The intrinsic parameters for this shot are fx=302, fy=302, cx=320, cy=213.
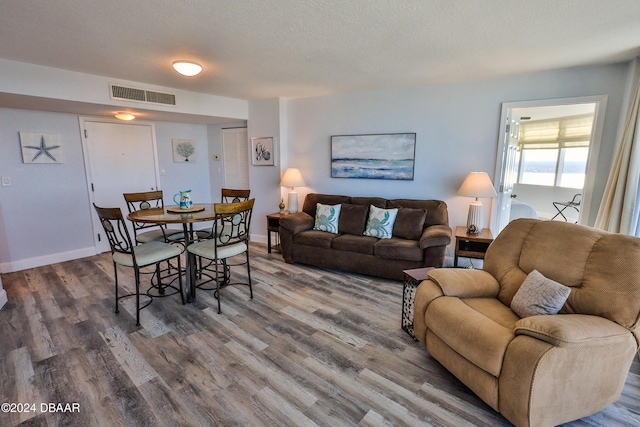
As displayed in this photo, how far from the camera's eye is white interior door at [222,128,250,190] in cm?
531

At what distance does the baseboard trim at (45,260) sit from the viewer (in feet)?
12.5

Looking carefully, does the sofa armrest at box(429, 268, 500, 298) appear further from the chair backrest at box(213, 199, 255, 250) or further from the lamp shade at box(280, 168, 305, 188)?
the lamp shade at box(280, 168, 305, 188)

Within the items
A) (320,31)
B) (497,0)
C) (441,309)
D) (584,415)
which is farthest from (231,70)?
(584,415)

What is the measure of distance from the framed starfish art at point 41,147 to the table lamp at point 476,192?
205 inches

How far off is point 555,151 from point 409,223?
5316 millimetres

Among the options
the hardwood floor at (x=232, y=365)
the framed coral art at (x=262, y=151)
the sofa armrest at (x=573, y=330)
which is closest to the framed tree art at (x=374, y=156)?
the framed coral art at (x=262, y=151)

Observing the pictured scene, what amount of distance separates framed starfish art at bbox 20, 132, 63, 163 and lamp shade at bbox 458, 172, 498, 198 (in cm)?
521

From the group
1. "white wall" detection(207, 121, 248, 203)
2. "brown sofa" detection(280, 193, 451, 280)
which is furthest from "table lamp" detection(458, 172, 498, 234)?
"white wall" detection(207, 121, 248, 203)

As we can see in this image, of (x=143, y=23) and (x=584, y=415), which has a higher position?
(x=143, y=23)

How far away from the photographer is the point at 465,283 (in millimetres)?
2139

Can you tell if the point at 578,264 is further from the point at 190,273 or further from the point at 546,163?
the point at 546,163

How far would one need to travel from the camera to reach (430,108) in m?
3.90

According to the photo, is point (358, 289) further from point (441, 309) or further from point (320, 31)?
point (320, 31)

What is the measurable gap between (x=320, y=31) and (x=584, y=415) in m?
2.87
